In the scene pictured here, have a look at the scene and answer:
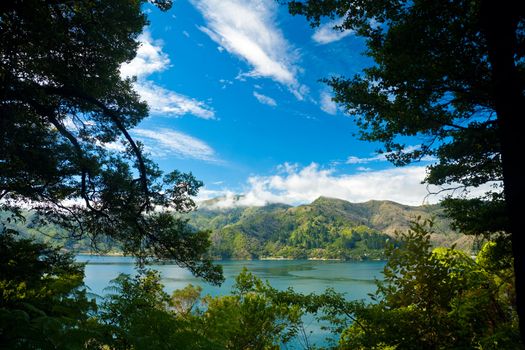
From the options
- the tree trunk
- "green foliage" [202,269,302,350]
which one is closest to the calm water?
"green foliage" [202,269,302,350]

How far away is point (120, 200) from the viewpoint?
7.75m

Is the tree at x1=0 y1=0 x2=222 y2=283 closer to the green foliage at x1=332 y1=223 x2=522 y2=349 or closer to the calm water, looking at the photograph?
the green foliage at x1=332 y1=223 x2=522 y2=349

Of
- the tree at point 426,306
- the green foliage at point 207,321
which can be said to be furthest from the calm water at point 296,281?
the tree at point 426,306

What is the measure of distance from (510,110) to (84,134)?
30.6 feet

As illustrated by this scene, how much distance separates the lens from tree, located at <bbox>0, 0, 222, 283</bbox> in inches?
230

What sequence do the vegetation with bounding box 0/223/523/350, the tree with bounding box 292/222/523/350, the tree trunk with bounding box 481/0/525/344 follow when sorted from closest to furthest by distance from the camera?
1. the vegetation with bounding box 0/223/523/350
2. the tree trunk with bounding box 481/0/525/344
3. the tree with bounding box 292/222/523/350

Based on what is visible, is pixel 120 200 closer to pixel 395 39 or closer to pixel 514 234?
pixel 395 39

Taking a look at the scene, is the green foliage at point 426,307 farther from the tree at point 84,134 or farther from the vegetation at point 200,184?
the tree at point 84,134

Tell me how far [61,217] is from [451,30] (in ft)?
32.2

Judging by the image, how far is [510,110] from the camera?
12.0 ft

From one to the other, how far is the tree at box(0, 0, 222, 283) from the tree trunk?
Answer: 5975 mm

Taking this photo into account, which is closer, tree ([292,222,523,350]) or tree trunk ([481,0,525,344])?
tree trunk ([481,0,525,344])

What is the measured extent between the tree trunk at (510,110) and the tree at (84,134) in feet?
19.6

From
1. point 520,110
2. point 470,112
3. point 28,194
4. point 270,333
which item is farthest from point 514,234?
point 28,194
